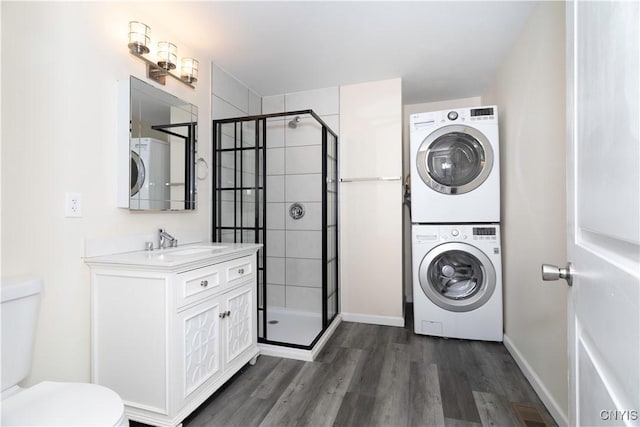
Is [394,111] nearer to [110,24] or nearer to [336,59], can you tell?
[336,59]

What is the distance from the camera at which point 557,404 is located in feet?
5.11

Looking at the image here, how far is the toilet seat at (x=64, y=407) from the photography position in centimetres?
94

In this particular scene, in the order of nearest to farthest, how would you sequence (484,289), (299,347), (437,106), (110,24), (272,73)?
(110,24), (299,347), (484,289), (272,73), (437,106)

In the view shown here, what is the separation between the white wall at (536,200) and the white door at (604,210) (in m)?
1.04

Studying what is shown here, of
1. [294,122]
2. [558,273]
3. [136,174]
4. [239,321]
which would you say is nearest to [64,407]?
[239,321]

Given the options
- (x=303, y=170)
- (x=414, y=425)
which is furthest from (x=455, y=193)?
(x=414, y=425)

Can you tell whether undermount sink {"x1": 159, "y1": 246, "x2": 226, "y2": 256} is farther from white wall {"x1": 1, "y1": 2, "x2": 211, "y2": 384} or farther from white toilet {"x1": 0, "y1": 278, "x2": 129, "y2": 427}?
white toilet {"x1": 0, "y1": 278, "x2": 129, "y2": 427}

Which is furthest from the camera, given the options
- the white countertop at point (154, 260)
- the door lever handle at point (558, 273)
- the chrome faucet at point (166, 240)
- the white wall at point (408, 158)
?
the white wall at point (408, 158)

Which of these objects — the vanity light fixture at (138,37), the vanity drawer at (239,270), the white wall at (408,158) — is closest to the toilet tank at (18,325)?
the vanity drawer at (239,270)

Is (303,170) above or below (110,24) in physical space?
below

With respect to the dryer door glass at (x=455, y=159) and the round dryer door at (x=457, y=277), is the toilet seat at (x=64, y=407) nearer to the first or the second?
the round dryer door at (x=457, y=277)

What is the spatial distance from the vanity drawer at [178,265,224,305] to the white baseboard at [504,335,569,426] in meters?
1.90

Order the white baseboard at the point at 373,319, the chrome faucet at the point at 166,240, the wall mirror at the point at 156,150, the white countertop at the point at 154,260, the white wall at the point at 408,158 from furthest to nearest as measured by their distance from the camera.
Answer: the white wall at the point at 408,158, the white baseboard at the point at 373,319, the chrome faucet at the point at 166,240, the wall mirror at the point at 156,150, the white countertop at the point at 154,260

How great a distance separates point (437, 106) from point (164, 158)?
308 centimetres
